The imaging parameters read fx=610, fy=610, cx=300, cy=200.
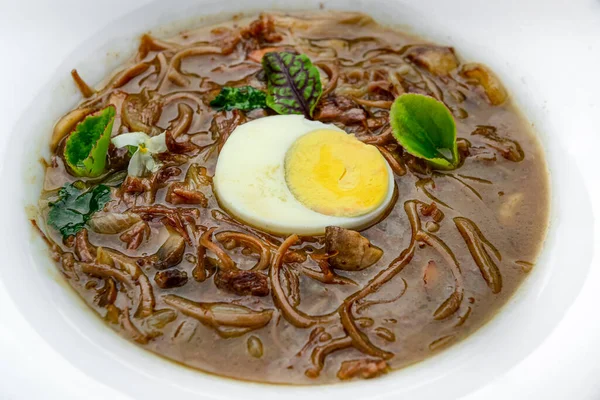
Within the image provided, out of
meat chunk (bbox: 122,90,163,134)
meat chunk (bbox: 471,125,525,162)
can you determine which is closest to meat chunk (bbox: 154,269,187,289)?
meat chunk (bbox: 122,90,163,134)

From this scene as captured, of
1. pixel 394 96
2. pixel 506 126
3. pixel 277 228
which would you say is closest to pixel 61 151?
pixel 277 228

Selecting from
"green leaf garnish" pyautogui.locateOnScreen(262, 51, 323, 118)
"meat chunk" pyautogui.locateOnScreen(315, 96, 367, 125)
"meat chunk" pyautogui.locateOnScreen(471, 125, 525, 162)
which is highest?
"green leaf garnish" pyautogui.locateOnScreen(262, 51, 323, 118)

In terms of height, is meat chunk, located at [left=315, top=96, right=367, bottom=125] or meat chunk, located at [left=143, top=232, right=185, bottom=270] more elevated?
meat chunk, located at [left=315, top=96, right=367, bottom=125]

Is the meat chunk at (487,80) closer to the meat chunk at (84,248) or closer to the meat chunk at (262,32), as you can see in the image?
the meat chunk at (262,32)

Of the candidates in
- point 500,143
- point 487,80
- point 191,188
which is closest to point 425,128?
point 500,143

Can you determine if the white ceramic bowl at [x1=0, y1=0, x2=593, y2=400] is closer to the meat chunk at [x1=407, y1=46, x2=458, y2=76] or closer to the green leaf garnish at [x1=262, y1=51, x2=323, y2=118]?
the meat chunk at [x1=407, y1=46, x2=458, y2=76]

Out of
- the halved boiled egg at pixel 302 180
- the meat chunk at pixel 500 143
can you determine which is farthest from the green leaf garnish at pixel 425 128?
the meat chunk at pixel 500 143

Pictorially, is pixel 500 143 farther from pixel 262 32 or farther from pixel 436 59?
pixel 262 32
